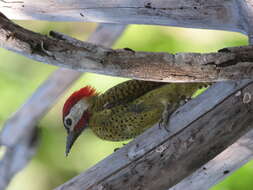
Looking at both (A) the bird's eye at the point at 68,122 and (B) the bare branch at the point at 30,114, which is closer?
(A) the bird's eye at the point at 68,122

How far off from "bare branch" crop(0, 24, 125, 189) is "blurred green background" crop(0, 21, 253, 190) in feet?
0.77

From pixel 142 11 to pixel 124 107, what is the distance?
0.56m

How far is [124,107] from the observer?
7.36 ft

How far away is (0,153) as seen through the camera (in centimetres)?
310

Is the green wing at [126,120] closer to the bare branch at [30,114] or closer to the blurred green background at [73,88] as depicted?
the bare branch at [30,114]

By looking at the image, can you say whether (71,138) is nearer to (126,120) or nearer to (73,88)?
(126,120)

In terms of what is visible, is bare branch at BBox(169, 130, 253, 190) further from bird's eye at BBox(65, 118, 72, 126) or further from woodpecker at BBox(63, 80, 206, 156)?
bird's eye at BBox(65, 118, 72, 126)

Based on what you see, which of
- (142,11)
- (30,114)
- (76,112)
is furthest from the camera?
(30,114)

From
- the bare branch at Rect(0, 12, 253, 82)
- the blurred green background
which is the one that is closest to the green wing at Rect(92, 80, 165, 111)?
the bare branch at Rect(0, 12, 253, 82)

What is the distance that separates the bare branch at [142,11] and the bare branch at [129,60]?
170 mm

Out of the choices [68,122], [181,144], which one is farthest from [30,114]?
[181,144]

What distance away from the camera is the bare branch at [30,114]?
2.74 meters

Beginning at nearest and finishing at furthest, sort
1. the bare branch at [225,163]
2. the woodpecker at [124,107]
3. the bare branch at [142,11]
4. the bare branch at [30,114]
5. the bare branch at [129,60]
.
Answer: the bare branch at [129,60] → the bare branch at [142,11] → the bare branch at [225,163] → the woodpecker at [124,107] → the bare branch at [30,114]

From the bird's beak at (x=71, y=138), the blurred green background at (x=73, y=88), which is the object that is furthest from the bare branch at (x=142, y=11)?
the blurred green background at (x=73, y=88)
